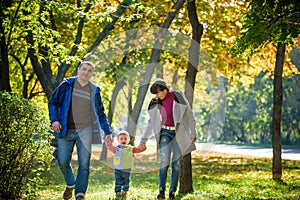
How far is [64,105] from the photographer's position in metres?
6.46

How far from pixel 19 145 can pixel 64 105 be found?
1152 millimetres

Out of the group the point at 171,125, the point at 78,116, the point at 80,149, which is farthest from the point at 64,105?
the point at 171,125

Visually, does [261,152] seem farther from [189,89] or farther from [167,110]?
[167,110]

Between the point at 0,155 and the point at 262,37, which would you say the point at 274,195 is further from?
the point at 0,155

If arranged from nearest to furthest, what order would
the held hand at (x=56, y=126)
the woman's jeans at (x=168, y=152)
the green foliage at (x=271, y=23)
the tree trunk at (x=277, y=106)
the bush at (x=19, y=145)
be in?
the bush at (x=19, y=145), the green foliage at (x=271, y=23), the held hand at (x=56, y=126), the woman's jeans at (x=168, y=152), the tree trunk at (x=277, y=106)

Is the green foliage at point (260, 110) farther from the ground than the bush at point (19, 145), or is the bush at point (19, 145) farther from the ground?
the green foliage at point (260, 110)

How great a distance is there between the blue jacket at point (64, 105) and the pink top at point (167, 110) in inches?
43.9

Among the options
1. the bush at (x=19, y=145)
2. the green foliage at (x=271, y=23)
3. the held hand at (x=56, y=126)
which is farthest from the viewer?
the held hand at (x=56, y=126)

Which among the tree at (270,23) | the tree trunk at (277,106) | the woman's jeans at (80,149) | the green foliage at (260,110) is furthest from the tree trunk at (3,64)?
the green foliage at (260,110)

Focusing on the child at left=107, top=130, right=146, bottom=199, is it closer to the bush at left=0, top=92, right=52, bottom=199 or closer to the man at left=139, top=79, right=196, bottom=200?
the man at left=139, top=79, right=196, bottom=200

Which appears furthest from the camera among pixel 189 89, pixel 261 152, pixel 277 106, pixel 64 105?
pixel 261 152

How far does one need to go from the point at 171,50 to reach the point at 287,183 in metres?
9.00

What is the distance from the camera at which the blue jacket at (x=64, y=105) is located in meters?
6.41

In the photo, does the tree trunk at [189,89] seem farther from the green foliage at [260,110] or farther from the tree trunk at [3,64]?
the green foliage at [260,110]
